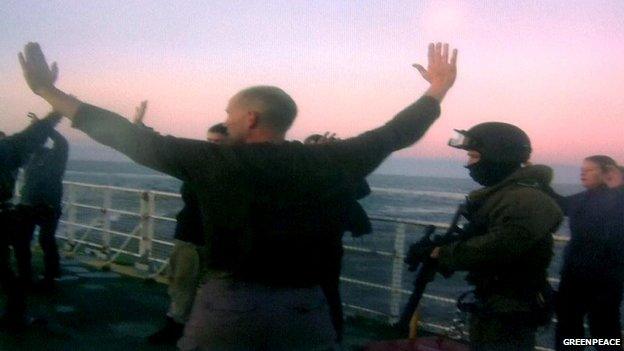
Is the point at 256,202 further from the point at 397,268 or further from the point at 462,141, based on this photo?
the point at 397,268

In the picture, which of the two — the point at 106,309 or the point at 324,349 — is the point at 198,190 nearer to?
the point at 324,349

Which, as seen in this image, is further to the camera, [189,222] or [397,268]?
[397,268]

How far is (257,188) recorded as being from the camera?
1.90m

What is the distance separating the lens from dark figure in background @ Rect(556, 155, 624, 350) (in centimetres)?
443

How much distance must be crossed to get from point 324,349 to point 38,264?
24.4ft

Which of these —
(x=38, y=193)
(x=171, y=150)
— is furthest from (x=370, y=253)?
(x=171, y=150)

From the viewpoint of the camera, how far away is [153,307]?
21.1ft

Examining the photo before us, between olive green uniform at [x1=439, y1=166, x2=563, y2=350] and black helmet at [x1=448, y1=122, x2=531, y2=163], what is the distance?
9 centimetres

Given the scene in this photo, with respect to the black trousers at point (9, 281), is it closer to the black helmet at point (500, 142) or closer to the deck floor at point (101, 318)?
the deck floor at point (101, 318)

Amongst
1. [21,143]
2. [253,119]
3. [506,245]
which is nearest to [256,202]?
[253,119]

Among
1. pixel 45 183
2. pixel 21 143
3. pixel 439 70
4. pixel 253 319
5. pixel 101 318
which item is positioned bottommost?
pixel 101 318

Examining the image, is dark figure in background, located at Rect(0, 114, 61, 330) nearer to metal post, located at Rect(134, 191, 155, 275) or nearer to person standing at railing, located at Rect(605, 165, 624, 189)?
metal post, located at Rect(134, 191, 155, 275)

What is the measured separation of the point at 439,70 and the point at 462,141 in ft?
1.92

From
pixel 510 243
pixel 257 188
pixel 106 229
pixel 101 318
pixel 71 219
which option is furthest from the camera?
pixel 71 219
